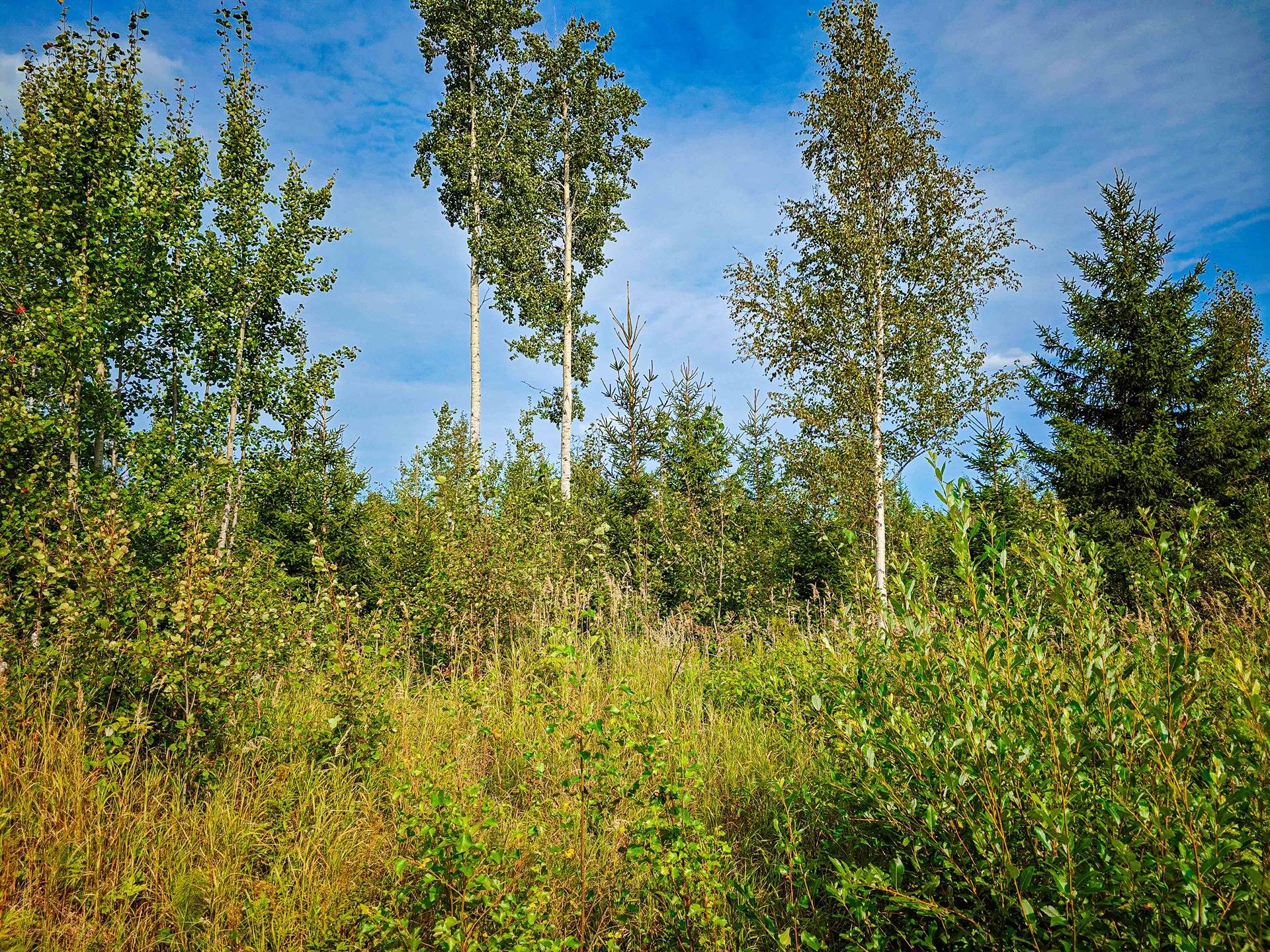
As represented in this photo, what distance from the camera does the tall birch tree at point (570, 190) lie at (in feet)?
53.4

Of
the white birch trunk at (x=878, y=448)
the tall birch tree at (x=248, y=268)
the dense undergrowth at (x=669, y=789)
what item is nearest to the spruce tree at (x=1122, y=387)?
the white birch trunk at (x=878, y=448)

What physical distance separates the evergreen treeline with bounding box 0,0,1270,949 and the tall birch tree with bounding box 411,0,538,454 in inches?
5.3

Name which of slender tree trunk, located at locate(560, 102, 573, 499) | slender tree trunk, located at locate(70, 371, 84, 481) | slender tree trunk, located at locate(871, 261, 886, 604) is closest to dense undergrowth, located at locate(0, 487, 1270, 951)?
slender tree trunk, located at locate(70, 371, 84, 481)

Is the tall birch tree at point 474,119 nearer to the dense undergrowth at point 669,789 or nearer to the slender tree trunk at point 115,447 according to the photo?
the slender tree trunk at point 115,447

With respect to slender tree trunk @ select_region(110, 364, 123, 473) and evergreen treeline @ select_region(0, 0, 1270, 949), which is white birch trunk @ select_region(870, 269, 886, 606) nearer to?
evergreen treeline @ select_region(0, 0, 1270, 949)

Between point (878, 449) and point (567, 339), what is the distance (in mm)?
8785

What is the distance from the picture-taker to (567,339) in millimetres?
16344

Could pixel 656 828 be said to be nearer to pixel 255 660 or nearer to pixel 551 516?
pixel 255 660

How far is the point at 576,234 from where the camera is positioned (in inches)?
691

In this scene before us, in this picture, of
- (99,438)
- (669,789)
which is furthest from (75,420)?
(669,789)

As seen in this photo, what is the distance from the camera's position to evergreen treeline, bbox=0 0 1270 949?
7.31ft

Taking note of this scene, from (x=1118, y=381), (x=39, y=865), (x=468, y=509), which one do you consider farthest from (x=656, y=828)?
(x=1118, y=381)

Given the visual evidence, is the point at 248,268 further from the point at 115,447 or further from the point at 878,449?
the point at 878,449

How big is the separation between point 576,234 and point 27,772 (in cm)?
1673
